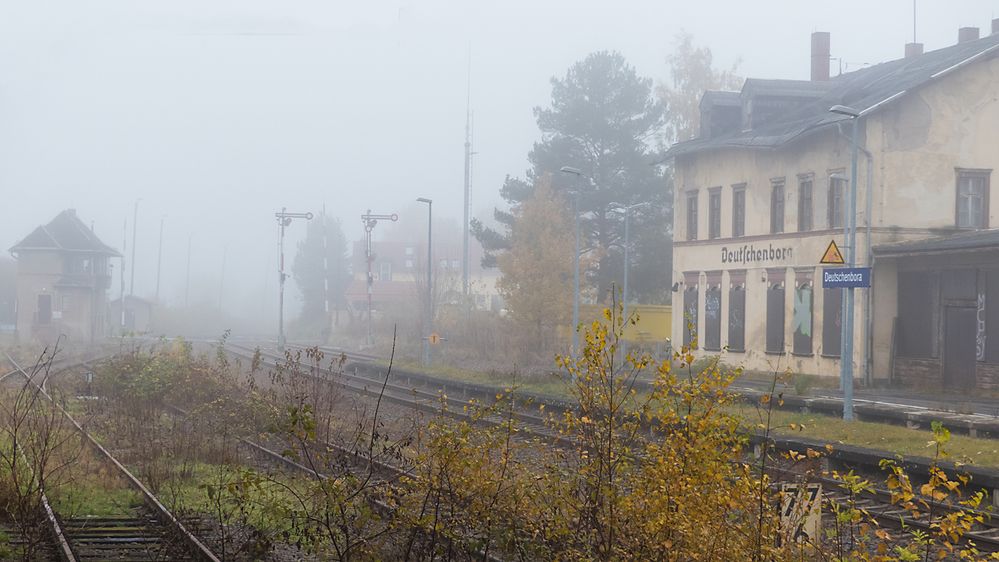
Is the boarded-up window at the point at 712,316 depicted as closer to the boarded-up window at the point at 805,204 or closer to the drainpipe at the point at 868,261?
the boarded-up window at the point at 805,204

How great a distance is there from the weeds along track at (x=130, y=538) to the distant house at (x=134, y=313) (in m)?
83.3

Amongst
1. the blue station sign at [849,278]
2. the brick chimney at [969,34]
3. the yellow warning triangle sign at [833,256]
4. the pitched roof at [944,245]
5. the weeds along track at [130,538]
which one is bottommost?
the weeds along track at [130,538]

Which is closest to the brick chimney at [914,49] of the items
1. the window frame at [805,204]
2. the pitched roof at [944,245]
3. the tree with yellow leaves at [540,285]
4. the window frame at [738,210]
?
the window frame at [738,210]

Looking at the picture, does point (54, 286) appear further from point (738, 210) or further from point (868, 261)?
point (868, 261)

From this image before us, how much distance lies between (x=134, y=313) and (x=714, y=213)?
68.2 meters

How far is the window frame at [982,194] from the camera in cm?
3362

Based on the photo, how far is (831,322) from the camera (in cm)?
3428

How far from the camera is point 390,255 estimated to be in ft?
378

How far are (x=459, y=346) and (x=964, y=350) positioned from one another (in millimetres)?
25776

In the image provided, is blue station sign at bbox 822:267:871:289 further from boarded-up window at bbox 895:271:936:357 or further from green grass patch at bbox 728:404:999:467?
boarded-up window at bbox 895:271:936:357

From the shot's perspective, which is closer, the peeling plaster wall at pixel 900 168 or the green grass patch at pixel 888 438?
the green grass patch at pixel 888 438

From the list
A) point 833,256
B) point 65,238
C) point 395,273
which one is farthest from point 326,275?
point 833,256

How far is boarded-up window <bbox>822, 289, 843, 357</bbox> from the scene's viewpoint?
3394 cm

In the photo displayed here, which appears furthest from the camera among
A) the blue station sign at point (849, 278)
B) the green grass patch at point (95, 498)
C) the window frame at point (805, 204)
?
the window frame at point (805, 204)
